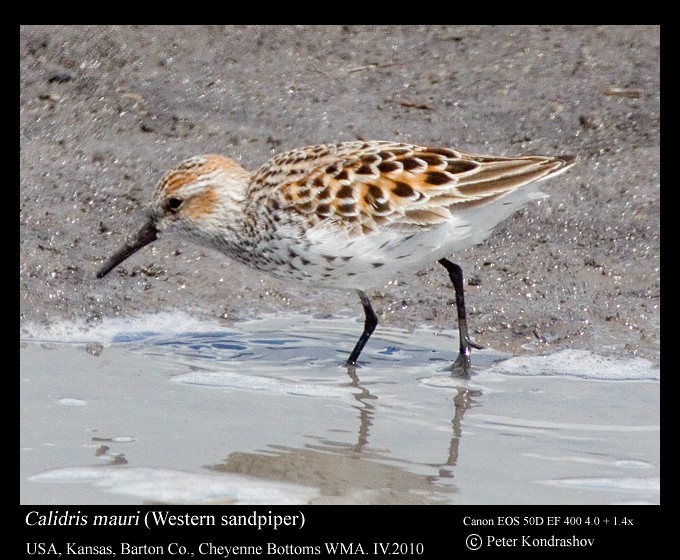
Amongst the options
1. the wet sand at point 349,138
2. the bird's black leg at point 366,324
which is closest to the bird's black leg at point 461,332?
the wet sand at point 349,138

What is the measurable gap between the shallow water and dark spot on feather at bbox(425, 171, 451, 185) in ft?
3.96

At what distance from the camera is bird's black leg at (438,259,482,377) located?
289 inches

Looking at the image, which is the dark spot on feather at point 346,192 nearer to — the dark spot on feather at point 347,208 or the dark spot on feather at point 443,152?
the dark spot on feather at point 347,208

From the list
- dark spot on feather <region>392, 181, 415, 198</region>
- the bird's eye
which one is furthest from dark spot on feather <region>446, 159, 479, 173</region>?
the bird's eye

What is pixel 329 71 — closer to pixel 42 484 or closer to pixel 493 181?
pixel 493 181

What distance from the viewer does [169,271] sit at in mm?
8680

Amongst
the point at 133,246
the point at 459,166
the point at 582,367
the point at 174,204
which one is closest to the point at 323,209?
the point at 459,166

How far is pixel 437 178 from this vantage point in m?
7.11

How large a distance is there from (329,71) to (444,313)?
10.9 ft

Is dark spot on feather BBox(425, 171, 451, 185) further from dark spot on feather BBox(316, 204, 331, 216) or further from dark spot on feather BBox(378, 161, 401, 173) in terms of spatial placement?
dark spot on feather BBox(316, 204, 331, 216)

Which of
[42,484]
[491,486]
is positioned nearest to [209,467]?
[42,484]

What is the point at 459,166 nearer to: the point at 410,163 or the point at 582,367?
the point at 410,163

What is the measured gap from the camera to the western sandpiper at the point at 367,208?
23.0 ft

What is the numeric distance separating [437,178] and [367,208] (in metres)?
0.48
